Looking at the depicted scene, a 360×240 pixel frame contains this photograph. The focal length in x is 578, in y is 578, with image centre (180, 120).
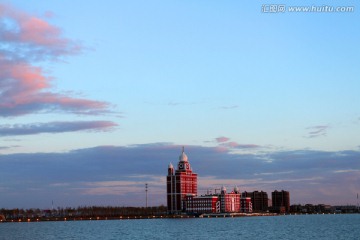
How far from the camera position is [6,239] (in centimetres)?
12019

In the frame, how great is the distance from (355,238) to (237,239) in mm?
22918

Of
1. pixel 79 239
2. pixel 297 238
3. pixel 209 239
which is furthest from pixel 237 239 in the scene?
pixel 79 239

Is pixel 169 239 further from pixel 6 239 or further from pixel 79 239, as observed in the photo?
pixel 6 239

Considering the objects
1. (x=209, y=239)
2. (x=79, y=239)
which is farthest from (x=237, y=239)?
(x=79, y=239)

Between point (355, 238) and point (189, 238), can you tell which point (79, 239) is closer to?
point (189, 238)

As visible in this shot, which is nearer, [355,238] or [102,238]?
[355,238]

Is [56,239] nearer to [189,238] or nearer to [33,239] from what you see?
[33,239]

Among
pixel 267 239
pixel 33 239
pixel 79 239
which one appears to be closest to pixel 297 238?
pixel 267 239

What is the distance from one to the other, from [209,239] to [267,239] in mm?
11324

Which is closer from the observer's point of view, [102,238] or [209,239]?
[209,239]

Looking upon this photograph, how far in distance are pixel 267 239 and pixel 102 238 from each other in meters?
35.0

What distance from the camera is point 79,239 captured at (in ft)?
388

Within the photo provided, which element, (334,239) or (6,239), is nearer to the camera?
(334,239)

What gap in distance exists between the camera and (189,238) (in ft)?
381
